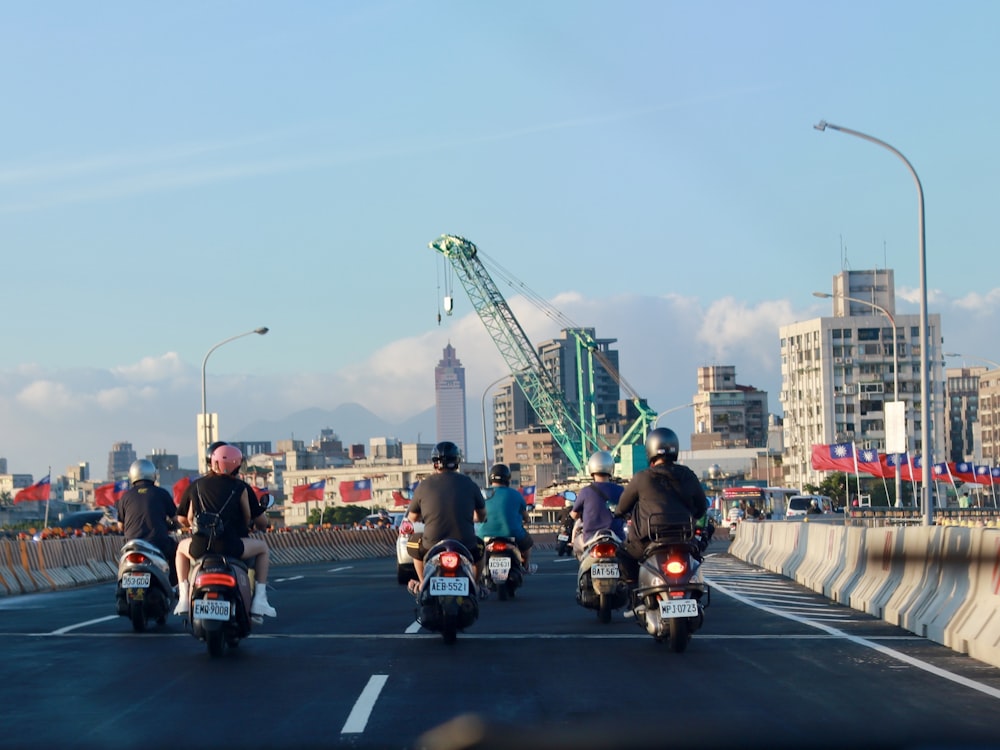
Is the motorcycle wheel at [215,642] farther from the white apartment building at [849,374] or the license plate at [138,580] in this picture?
the white apartment building at [849,374]

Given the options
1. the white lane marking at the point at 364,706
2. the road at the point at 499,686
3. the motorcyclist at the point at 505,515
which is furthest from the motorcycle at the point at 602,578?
the white lane marking at the point at 364,706

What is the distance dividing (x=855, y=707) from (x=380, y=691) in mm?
3076

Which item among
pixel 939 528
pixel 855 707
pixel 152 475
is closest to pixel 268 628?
pixel 152 475

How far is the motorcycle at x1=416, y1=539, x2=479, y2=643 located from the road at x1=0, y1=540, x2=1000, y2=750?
26 centimetres

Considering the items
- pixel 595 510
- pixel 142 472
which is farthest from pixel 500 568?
pixel 142 472

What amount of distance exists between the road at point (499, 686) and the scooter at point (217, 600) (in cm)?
29

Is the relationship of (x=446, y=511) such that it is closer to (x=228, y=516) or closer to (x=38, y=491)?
(x=228, y=516)

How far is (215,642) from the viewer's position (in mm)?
12242

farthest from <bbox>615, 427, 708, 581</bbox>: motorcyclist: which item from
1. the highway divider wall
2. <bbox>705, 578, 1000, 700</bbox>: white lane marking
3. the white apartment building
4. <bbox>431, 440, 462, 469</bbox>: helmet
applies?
the white apartment building

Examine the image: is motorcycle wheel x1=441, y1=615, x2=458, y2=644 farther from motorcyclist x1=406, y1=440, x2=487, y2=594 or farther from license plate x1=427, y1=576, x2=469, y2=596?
motorcyclist x1=406, y1=440, x2=487, y2=594

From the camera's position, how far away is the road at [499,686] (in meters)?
8.23

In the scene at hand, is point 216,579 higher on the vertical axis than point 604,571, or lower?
higher

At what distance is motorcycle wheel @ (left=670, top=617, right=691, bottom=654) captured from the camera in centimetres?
1230

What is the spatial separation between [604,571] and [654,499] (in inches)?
122
